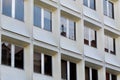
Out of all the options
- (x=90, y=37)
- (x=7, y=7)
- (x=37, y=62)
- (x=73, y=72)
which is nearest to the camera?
(x=7, y=7)

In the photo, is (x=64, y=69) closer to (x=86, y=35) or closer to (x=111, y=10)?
(x=86, y=35)

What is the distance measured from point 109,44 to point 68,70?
6.09 meters

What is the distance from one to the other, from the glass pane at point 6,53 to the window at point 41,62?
2.31 metres

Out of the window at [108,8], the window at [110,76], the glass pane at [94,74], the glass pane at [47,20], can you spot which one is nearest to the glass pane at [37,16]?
the glass pane at [47,20]

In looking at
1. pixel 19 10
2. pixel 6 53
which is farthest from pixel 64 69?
pixel 6 53

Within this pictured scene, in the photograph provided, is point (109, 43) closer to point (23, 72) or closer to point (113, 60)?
point (113, 60)

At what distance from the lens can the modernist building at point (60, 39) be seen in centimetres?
2448

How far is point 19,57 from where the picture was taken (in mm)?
24938

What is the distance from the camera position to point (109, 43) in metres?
33.5

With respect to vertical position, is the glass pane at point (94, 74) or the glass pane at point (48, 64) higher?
the glass pane at point (94, 74)

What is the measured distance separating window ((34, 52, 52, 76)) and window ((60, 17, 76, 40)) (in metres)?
2.43

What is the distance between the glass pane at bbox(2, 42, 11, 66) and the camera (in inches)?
939

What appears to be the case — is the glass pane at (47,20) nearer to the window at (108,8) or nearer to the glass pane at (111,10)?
the window at (108,8)

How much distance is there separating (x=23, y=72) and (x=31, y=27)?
2.75 meters
